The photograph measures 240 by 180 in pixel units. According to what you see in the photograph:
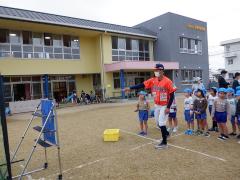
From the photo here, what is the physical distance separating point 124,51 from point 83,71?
4949 millimetres

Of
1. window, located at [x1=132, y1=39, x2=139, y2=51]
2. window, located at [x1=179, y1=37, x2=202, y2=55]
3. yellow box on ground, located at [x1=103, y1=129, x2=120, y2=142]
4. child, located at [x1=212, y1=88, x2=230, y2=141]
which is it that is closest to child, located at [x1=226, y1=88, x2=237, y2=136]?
child, located at [x1=212, y1=88, x2=230, y2=141]

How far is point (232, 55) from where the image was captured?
4991 centimetres

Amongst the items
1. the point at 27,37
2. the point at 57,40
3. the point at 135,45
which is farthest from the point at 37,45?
the point at 135,45

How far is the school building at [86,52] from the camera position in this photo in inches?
684

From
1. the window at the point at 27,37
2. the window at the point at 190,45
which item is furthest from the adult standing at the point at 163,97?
the window at the point at 190,45

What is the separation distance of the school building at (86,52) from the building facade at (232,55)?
25.0 meters

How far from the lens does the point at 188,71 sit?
27391mm

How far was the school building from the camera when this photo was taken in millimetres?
17375

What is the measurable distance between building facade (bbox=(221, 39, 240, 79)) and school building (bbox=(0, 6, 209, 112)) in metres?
25.0

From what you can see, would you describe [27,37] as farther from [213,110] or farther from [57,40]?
[213,110]

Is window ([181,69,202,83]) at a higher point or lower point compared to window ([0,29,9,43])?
lower

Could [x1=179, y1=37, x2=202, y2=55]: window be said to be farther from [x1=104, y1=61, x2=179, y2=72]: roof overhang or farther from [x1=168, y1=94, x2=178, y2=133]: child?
[x1=168, y1=94, x2=178, y2=133]: child

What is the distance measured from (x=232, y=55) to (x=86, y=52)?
3982 cm

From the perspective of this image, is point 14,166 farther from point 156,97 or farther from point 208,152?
point 208,152
